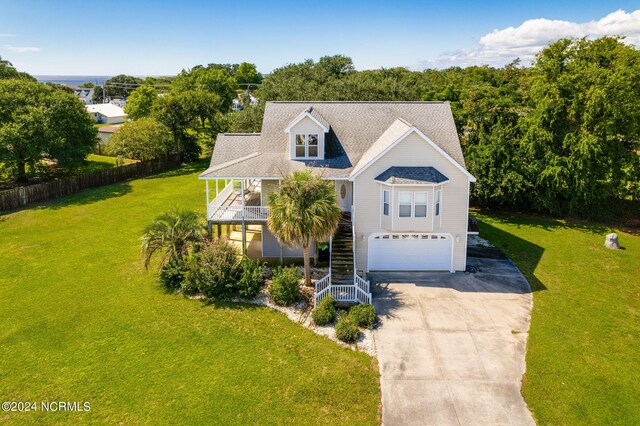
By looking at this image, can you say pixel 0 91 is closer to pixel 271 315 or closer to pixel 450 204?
pixel 271 315

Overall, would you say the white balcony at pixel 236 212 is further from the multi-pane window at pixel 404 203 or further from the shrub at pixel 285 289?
the multi-pane window at pixel 404 203

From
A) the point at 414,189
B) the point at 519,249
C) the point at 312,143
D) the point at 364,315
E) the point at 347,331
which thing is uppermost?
the point at 312,143

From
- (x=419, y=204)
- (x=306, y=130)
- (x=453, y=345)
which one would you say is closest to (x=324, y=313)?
→ (x=453, y=345)

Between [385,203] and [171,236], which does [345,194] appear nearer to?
[385,203]

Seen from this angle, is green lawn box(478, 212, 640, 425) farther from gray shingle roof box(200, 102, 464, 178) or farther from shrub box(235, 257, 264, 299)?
shrub box(235, 257, 264, 299)

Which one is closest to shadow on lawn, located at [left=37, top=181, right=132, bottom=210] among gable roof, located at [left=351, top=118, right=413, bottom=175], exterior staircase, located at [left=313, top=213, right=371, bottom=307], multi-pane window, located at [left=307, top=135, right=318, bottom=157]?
multi-pane window, located at [left=307, top=135, right=318, bottom=157]

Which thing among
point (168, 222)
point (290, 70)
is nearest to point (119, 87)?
point (290, 70)
